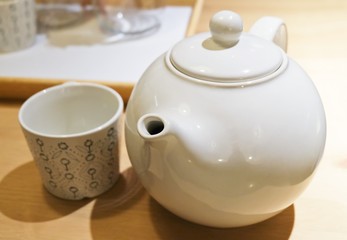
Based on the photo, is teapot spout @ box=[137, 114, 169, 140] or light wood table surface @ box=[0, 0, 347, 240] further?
light wood table surface @ box=[0, 0, 347, 240]

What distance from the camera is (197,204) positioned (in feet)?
1.44

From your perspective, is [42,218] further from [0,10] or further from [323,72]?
[323,72]

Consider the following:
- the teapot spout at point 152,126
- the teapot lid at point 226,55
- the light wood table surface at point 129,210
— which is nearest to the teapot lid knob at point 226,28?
the teapot lid at point 226,55

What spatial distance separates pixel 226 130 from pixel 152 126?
2.9 inches

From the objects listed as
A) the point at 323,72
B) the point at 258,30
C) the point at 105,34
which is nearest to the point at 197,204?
the point at 258,30

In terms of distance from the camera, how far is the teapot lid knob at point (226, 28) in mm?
459

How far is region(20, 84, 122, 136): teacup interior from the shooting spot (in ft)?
1.97

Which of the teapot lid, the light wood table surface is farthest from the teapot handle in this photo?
the light wood table surface

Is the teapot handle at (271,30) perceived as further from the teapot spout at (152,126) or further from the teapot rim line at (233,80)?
the teapot spout at (152,126)

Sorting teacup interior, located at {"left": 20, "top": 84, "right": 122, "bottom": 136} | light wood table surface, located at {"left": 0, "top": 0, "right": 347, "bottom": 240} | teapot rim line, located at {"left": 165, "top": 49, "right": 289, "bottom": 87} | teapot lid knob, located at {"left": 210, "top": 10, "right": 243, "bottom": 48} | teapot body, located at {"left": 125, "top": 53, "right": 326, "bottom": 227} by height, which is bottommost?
light wood table surface, located at {"left": 0, "top": 0, "right": 347, "bottom": 240}

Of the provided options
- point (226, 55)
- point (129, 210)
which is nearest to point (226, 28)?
point (226, 55)

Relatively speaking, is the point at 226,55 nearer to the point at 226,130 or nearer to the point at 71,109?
the point at 226,130

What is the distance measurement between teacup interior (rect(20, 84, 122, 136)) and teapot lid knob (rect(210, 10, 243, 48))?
0.60 feet

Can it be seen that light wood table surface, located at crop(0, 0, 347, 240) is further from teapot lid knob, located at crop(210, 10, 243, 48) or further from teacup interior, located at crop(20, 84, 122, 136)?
teapot lid knob, located at crop(210, 10, 243, 48)
